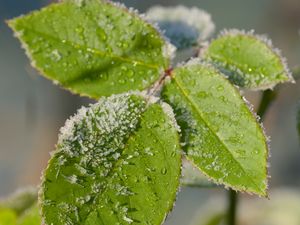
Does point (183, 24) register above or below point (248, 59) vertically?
above

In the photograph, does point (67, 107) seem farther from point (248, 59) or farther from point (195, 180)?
point (248, 59)

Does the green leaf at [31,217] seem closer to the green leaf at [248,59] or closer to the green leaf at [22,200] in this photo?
the green leaf at [22,200]

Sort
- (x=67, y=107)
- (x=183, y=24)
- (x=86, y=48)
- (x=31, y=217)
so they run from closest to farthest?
(x=86, y=48) < (x=31, y=217) < (x=183, y=24) < (x=67, y=107)

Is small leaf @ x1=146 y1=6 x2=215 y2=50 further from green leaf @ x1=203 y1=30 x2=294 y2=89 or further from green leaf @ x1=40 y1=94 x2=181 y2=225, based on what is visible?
green leaf @ x1=40 y1=94 x2=181 y2=225

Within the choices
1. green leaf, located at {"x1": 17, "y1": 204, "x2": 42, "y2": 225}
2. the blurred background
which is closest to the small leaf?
green leaf, located at {"x1": 17, "y1": 204, "x2": 42, "y2": 225}

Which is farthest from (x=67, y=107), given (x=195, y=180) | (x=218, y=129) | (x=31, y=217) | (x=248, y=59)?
(x=218, y=129)

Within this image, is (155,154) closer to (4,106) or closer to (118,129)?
(118,129)
